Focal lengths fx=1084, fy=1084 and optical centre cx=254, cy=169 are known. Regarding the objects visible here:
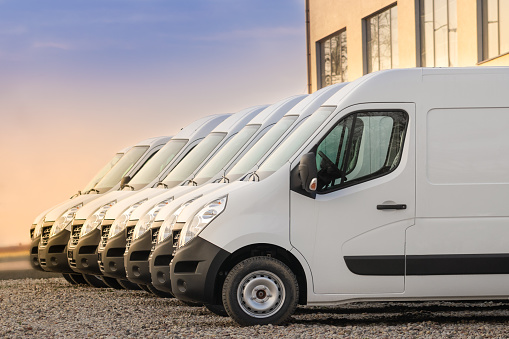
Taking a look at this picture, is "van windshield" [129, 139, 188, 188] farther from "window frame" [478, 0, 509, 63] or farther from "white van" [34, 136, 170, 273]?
"window frame" [478, 0, 509, 63]

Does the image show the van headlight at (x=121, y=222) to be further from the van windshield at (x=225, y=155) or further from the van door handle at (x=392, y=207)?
the van door handle at (x=392, y=207)

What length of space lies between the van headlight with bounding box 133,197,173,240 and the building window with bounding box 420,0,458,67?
13318 mm

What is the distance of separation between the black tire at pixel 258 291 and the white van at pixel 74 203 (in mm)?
6996

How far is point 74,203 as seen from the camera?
17.6 meters

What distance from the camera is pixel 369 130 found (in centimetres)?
1048

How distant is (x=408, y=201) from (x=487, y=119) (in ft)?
3.73

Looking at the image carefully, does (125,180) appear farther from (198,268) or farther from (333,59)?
(333,59)

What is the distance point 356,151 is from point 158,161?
669cm

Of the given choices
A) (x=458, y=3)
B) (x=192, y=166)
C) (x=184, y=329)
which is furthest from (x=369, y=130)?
(x=458, y=3)

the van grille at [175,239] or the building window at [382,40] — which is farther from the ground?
the building window at [382,40]

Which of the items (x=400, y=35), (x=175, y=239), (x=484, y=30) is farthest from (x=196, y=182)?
(x=400, y=35)

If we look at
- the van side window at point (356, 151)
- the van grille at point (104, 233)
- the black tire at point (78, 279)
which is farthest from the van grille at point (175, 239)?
the black tire at point (78, 279)

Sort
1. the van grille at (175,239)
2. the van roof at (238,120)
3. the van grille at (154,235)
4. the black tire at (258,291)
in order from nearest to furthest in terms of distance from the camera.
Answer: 1. the black tire at (258,291)
2. the van grille at (175,239)
3. the van grille at (154,235)
4. the van roof at (238,120)

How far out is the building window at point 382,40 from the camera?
95.8 ft
